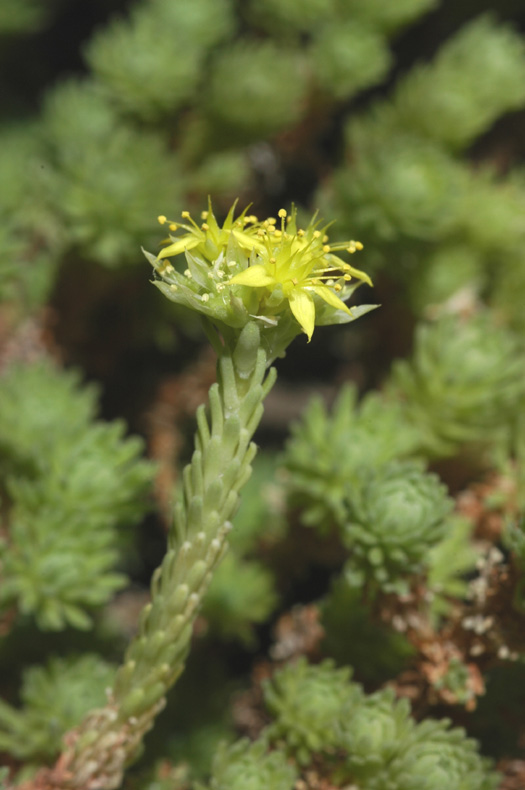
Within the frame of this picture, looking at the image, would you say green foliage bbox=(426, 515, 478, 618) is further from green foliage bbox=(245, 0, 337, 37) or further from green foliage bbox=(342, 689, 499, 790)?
green foliage bbox=(245, 0, 337, 37)

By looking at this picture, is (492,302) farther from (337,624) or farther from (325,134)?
(337,624)

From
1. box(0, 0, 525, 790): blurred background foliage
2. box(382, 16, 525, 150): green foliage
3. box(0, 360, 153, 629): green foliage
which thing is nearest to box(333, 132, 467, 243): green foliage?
box(0, 0, 525, 790): blurred background foliage

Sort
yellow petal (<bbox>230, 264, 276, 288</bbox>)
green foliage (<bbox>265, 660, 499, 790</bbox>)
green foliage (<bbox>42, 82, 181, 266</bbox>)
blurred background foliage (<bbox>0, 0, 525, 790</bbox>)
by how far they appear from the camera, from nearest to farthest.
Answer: yellow petal (<bbox>230, 264, 276, 288</bbox>) → green foliage (<bbox>265, 660, 499, 790</bbox>) → blurred background foliage (<bbox>0, 0, 525, 790</bbox>) → green foliage (<bbox>42, 82, 181, 266</bbox>)

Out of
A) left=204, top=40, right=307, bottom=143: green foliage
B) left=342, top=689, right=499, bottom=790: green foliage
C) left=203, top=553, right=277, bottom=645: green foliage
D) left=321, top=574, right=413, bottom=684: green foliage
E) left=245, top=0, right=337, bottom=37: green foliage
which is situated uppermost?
left=245, top=0, right=337, bottom=37: green foliage

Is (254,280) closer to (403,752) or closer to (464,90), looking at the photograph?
(403,752)

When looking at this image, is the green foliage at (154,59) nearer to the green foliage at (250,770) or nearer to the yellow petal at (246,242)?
the yellow petal at (246,242)

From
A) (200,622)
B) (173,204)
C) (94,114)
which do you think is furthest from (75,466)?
(94,114)

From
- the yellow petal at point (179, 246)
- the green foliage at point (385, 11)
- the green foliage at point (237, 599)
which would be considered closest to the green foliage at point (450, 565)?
the green foliage at point (237, 599)
